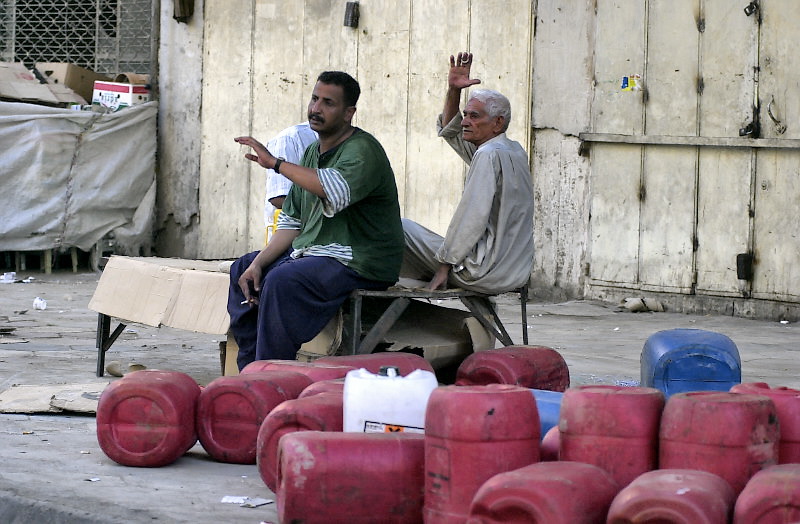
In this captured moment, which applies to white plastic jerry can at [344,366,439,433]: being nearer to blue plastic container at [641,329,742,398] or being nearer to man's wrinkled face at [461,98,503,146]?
blue plastic container at [641,329,742,398]

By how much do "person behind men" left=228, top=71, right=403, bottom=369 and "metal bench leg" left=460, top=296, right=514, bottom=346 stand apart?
430 millimetres

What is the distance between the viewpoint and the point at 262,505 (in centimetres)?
337

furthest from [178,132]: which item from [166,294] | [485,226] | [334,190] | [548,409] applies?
[548,409]

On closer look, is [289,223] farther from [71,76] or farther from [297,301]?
[71,76]

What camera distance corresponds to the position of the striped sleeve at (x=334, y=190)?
4820 millimetres

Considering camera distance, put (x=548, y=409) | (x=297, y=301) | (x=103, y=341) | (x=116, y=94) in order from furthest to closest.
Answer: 1. (x=116, y=94)
2. (x=103, y=341)
3. (x=297, y=301)
4. (x=548, y=409)

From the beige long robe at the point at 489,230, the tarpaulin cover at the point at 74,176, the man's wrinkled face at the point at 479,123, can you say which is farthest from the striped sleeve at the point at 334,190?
the tarpaulin cover at the point at 74,176

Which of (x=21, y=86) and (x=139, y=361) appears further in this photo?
(x=21, y=86)

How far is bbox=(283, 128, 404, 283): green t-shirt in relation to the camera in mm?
4887

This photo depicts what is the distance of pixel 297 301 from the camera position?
189 inches

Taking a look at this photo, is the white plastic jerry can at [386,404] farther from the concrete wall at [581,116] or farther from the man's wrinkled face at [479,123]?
the concrete wall at [581,116]

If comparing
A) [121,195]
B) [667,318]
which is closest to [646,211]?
[667,318]

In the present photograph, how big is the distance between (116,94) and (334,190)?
740 cm

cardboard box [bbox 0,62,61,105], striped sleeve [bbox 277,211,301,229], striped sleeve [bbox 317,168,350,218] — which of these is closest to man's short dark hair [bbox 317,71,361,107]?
striped sleeve [bbox 317,168,350,218]
